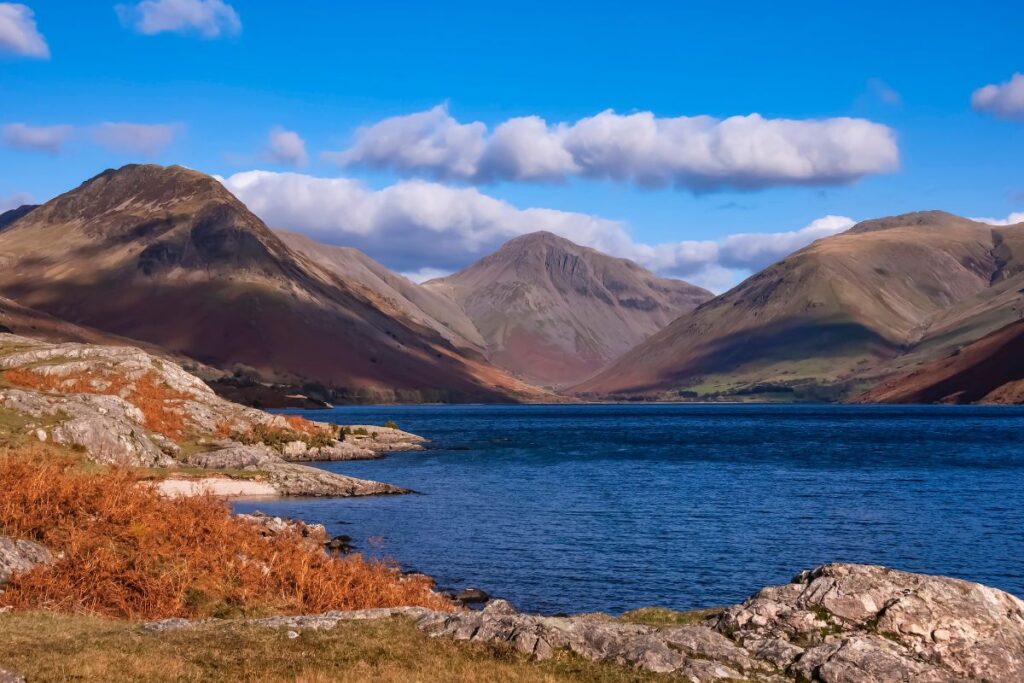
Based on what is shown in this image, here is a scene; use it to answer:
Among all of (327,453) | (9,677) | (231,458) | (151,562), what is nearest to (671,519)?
(231,458)

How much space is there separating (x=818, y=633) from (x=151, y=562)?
1669 cm

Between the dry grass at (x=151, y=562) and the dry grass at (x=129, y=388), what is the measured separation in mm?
46293

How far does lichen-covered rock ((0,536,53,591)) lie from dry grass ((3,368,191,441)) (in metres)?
49.4

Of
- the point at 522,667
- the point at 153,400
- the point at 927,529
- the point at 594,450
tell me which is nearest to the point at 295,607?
the point at 522,667

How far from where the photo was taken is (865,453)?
13212cm

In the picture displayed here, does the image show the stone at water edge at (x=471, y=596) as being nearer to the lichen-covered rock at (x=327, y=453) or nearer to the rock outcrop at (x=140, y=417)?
the rock outcrop at (x=140, y=417)

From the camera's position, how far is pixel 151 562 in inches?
986

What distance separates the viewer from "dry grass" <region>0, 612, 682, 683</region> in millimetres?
16609

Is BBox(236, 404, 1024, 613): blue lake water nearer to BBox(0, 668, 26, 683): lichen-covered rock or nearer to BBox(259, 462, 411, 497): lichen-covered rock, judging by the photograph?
BBox(259, 462, 411, 497): lichen-covered rock

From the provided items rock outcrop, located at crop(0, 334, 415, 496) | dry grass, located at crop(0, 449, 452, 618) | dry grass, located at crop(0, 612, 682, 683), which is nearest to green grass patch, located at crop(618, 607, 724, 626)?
dry grass, located at crop(0, 612, 682, 683)

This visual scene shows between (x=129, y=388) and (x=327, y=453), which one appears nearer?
(x=129, y=388)

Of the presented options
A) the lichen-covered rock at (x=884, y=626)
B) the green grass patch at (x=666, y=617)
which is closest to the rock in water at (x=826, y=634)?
the lichen-covered rock at (x=884, y=626)

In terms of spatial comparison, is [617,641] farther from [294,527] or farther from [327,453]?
[327,453]

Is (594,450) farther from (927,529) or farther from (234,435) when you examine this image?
(927,529)
